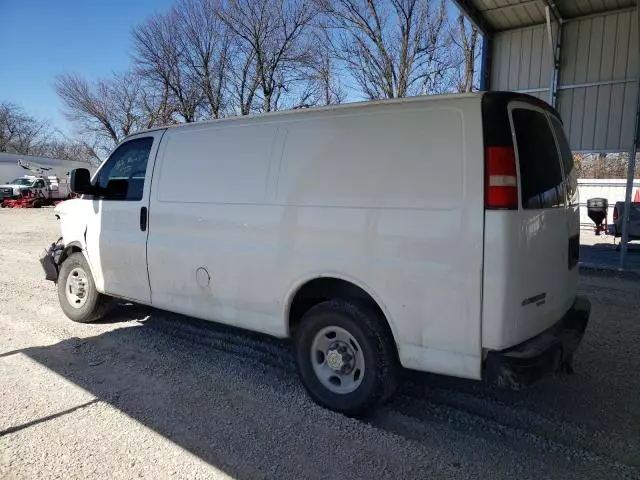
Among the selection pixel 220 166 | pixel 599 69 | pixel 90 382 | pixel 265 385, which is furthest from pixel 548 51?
pixel 90 382

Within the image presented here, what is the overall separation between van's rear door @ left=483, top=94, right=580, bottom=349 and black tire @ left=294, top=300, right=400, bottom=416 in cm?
68

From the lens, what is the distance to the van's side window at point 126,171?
15.5ft

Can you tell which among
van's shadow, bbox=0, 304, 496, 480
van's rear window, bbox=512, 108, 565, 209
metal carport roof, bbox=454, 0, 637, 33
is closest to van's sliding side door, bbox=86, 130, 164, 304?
van's shadow, bbox=0, 304, 496, 480

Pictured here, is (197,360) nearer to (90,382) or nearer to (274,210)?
(90,382)

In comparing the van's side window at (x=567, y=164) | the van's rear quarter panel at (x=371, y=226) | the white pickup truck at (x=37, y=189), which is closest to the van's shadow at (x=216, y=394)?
the van's rear quarter panel at (x=371, y=226)

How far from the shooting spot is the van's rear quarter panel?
287cm

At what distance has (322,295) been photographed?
3592mm

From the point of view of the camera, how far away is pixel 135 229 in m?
4.68

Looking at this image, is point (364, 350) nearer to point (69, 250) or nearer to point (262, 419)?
point (262, 419)

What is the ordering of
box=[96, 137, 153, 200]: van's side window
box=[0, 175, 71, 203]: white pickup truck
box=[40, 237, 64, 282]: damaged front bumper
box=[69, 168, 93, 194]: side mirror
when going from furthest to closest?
1. box=[0, 175, 71, 203]: white pickup truck
2. box=[40, 237, 64, 282]: damaged front bumper
3. box=[69, 168, 93, 194]: side mirror
4. box=[96, 137, 153, 200]: van's side window

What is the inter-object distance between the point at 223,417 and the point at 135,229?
2155 mm

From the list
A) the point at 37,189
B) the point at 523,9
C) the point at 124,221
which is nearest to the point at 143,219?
the point at 124,221

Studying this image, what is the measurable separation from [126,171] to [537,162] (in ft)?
12.5

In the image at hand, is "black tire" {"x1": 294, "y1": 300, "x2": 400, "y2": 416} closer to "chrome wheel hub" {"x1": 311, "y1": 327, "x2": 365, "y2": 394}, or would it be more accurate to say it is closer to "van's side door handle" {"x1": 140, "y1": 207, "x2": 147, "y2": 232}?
"chrome wheel hub" {"x1": 311, "y1": 327, "x2": 365, "y2": 394}
